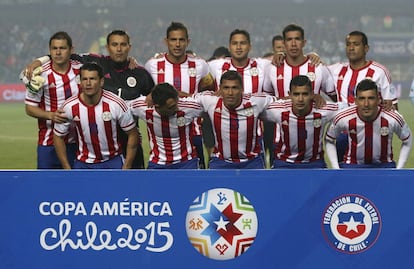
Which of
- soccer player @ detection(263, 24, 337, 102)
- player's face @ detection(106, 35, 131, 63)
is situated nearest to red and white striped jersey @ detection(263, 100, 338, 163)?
soccer player @ detection(263, 24, 337, 102)

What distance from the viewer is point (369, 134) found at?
7.54 meters

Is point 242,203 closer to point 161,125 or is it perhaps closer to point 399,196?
point 399,196

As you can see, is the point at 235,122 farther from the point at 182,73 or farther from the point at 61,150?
the point at 61,150

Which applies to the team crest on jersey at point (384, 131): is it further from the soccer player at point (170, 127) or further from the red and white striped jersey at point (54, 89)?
the red and white striped jersey at point (54, 89)

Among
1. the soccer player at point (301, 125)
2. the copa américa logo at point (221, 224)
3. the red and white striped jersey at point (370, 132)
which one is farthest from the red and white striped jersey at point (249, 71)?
the copa américa logo at point (221, 224)

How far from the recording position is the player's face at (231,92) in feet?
24.5

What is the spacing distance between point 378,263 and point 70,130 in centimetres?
332

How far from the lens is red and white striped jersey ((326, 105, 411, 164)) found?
297 inches

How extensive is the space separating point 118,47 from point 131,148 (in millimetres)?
1060

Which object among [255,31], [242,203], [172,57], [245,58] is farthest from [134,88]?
[255,31]

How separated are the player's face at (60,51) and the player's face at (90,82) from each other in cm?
72

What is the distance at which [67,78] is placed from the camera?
321 inches

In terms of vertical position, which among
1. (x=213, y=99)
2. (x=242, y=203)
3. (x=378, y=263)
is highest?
(x=213, y=99)

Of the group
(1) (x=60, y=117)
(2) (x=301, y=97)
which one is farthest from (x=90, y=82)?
(2) (x=301, y=97)
